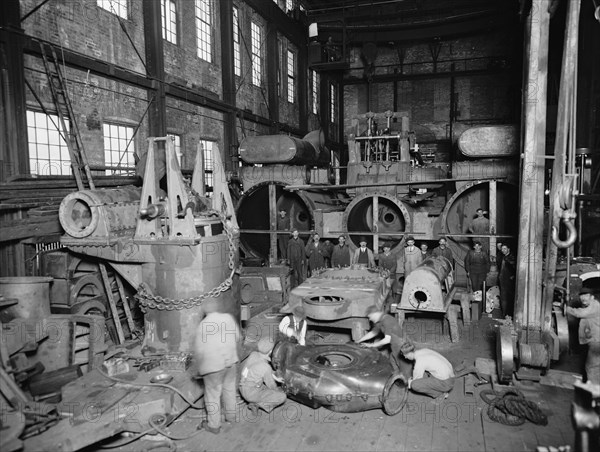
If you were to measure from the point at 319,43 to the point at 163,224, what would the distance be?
659 inches

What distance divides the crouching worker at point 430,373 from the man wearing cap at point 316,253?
581cm

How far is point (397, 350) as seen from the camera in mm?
5934

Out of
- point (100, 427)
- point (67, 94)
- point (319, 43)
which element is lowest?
point (100, 427)

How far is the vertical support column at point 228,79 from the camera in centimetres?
1465

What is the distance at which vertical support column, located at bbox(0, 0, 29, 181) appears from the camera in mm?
7508

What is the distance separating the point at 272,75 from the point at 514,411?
621 inches

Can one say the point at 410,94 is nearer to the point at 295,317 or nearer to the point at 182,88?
the point at 182,88

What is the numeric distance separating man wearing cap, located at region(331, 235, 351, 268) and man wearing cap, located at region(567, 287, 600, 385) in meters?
6.04

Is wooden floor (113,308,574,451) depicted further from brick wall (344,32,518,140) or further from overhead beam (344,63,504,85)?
overhead beam (344,63,504,85)

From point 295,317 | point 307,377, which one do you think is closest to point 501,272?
point 295,317

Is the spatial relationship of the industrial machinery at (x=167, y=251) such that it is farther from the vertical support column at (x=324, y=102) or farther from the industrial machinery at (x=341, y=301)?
the vertical support column at (x=324, y=102)

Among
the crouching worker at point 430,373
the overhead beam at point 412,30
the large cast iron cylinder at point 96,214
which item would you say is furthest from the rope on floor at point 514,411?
the overhead beam at point 412,30

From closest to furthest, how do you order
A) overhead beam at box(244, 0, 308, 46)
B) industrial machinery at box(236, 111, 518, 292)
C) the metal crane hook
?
the metal crane hook, industrial machinery at box(236, 111, 518, 292), overhead beam at box(244, 0, 308, 46)

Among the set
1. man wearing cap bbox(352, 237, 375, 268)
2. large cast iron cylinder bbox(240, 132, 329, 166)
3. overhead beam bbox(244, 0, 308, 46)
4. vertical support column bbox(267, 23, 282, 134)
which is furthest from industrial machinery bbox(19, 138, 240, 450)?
overhead beam bbox(244, 0, 308, 46)
